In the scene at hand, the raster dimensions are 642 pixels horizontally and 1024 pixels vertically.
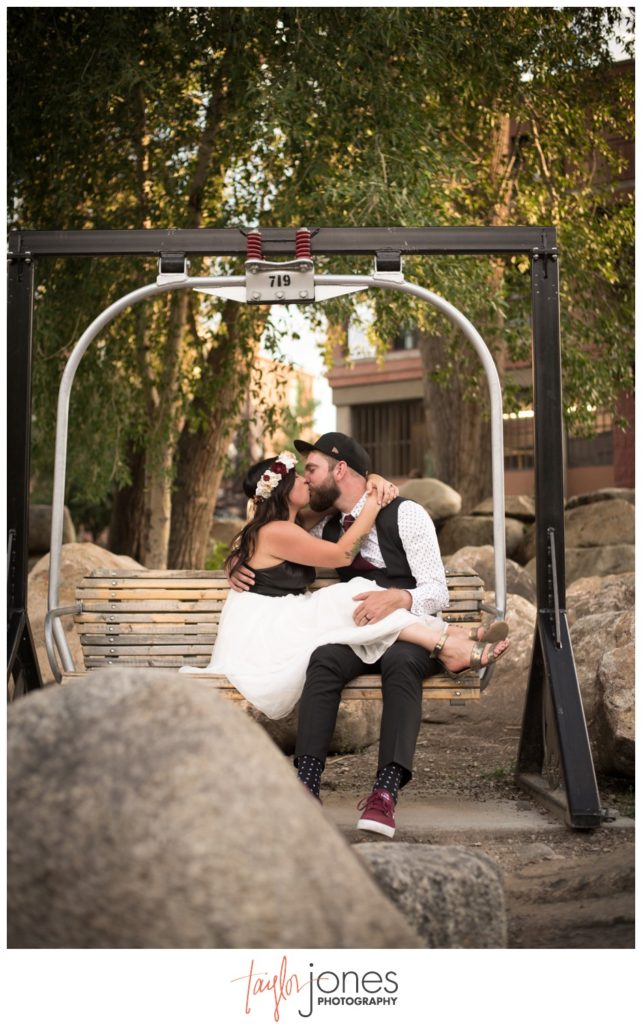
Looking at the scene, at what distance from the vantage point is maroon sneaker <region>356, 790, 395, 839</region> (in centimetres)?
425

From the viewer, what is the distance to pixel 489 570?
10.5 meters

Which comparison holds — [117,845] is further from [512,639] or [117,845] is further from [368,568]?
[512,639]

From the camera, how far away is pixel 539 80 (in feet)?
35.7

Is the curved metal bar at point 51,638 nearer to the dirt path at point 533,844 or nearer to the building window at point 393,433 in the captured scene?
the dirt path at point 533,844

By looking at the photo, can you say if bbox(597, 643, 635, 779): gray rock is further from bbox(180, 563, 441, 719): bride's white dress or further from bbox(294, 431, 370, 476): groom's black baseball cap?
bbox(294, 431, 370, 476): groom's black baseball cap

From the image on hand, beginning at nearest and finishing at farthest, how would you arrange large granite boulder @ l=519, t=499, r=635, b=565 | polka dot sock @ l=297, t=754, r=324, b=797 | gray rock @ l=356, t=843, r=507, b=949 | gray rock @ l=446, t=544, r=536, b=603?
gray rock @ l=356, t=843, r=507, b=949
polka dot sock @ l=297, t=754, r=324, b=797
gray rock @ l=446, t=544, r=536, b=603
large granite boulder @ l=519, t=499, r=635, b=565

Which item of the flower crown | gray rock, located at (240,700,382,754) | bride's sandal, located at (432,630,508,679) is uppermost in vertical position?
the flower crown

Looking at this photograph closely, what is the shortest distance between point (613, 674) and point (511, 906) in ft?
6.08

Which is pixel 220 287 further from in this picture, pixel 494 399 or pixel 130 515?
pixel 130 515

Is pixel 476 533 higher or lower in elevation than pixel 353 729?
higher

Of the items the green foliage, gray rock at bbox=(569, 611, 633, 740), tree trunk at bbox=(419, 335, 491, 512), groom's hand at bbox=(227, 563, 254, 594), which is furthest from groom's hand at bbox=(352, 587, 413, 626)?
tree trunk at bbox=(419, 335, 491, 512)

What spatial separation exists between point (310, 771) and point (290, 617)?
87cm

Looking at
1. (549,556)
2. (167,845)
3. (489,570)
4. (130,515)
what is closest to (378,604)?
(549,556)

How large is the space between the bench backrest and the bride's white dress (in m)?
0.21
